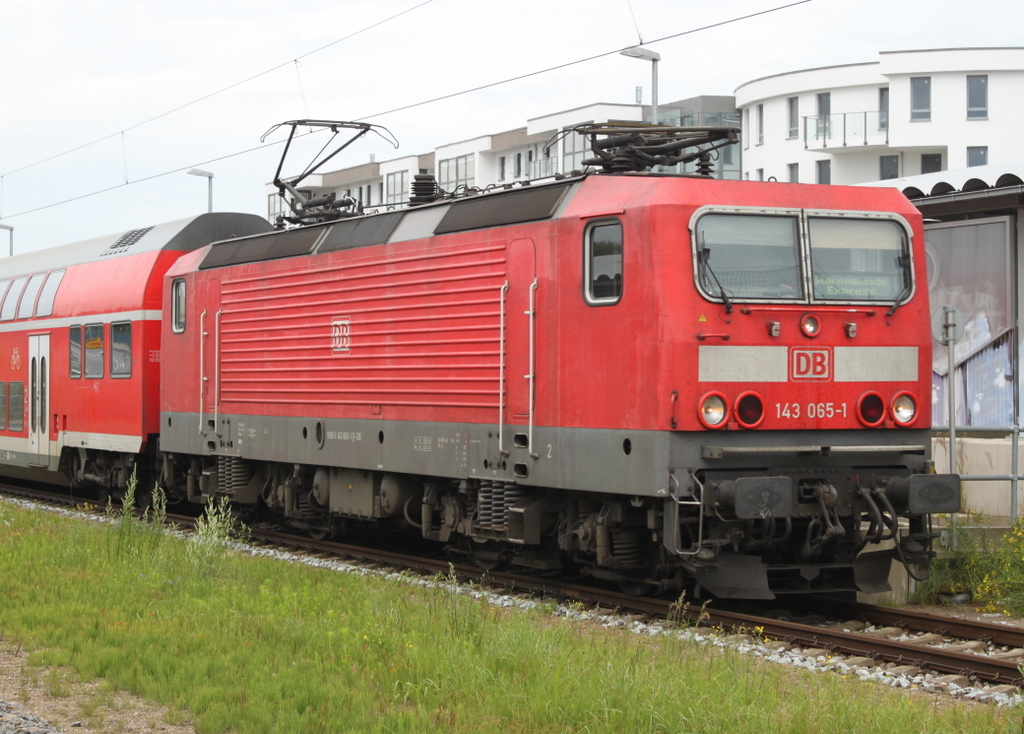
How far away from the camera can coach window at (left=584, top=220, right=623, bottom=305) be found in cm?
984

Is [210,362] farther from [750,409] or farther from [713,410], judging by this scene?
[750,409]

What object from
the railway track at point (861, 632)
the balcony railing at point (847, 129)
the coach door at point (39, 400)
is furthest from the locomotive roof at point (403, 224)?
the balcony railing at point (847, 129)

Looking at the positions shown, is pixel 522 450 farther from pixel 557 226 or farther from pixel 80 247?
pixel 80 247

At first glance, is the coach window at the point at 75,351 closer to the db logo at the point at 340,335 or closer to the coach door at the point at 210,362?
the coach door at the point at 210,362

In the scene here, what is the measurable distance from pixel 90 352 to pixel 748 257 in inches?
472

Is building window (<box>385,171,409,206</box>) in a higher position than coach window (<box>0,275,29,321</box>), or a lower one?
higher

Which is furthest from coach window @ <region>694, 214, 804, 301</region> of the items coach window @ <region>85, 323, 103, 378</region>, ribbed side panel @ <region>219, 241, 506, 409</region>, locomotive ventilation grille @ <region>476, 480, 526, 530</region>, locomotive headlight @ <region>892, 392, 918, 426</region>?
coach window @ <region>85, 323, 103, 378</region>

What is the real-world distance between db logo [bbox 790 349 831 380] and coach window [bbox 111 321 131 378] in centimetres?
1091

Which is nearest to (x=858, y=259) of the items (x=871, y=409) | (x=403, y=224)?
(x=871, y=409)

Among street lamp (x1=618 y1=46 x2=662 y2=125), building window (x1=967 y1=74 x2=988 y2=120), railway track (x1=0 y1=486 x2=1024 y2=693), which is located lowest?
railway track (x1=0 y1=486 x2=1024 y2=693)

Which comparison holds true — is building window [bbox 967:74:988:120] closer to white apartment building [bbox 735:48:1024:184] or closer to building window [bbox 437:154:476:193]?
white apartment building [bbox 735:48:1024:184]

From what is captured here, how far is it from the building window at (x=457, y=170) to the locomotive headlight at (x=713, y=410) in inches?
2236

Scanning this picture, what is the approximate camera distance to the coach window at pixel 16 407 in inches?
808

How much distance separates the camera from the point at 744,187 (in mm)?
9953
